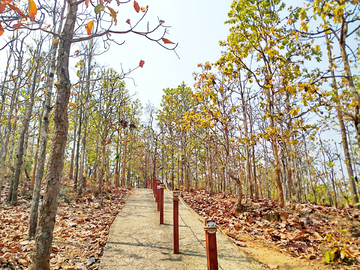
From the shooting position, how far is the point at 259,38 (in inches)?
306

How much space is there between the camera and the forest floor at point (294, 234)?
4.18m

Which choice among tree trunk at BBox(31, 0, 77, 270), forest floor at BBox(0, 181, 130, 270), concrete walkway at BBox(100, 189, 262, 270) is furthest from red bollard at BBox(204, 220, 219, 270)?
forest floor at BBox(0, 181, 130, 270)

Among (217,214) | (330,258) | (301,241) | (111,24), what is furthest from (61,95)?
(217,214)

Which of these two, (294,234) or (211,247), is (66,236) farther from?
(294,234)

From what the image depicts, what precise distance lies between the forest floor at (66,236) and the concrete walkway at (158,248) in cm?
32

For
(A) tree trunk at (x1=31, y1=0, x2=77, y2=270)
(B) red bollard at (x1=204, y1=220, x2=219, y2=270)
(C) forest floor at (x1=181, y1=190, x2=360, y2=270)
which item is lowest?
(C) forest floor at (x1=181, y1=190, x2=360, y2=270)

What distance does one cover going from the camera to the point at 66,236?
559cm

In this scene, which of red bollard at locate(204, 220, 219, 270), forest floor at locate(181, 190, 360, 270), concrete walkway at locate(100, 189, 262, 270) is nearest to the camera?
red bollard at locate(204, 220, 219, 270)

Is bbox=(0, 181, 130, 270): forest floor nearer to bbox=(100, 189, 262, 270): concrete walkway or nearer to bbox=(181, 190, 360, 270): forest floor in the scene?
bbox=(100, 189, 262, 270): concrete walkway

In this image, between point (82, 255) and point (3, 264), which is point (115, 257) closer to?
point (82, 255)

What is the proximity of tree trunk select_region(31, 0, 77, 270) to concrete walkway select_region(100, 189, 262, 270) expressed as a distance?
1.35 metres

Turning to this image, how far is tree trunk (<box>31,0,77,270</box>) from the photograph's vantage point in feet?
9.31

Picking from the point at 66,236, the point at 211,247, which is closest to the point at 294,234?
the point at 211,247

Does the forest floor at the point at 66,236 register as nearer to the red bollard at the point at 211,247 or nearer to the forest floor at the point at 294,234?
the red bollard at the point at 211,247
